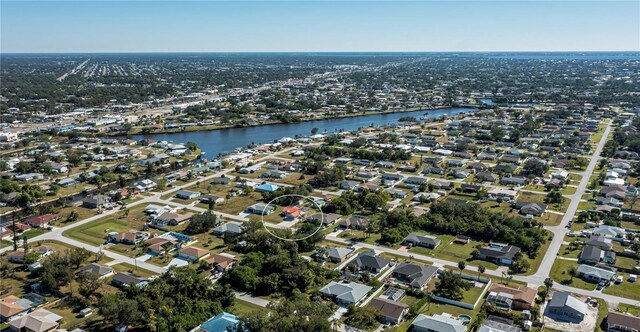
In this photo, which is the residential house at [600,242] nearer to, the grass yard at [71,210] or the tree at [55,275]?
the tree at [55,275]

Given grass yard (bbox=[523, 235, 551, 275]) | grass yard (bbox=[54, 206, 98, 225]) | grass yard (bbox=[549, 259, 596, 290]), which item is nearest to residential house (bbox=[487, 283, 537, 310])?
grass yard (bbox=[549, 259, 596, 290])

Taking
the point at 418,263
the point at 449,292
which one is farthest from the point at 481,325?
the point at 418,263

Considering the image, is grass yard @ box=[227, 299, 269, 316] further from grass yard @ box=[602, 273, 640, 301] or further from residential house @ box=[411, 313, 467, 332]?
grass yard @ box=[602, 273, 640, 301]

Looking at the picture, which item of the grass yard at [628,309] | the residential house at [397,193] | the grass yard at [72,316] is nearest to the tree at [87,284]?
the grass yard at [72,316]

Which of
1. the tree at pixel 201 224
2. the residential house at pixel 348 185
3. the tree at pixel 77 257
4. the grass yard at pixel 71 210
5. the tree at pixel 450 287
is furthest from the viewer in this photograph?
the residential house at pixel 348 185

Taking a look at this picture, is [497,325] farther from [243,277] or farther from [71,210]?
[71,210]

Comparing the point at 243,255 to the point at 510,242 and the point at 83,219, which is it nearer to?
the point at 83,219
